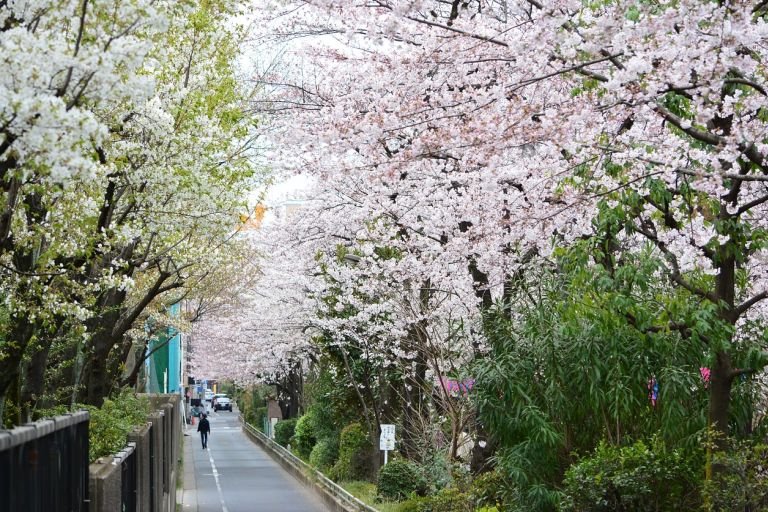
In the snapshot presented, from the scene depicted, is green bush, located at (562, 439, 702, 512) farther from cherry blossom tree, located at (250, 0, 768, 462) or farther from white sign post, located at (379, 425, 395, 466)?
white sign post, located at (379, 425, 395, 466)

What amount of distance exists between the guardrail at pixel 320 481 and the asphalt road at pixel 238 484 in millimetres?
337

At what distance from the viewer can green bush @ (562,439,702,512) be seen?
34.8 ft

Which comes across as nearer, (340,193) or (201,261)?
(201,261)

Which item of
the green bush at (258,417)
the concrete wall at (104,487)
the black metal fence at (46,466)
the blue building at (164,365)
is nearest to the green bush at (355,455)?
the blue building at (164,365)

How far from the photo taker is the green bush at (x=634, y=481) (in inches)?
418

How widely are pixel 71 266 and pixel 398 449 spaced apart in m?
14.2

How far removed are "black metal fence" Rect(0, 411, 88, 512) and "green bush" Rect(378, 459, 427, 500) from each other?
1476cm

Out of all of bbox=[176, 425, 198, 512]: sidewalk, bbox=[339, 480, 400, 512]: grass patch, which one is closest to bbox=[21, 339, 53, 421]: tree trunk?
bbox=[339, 480, 400, 512]: grass patch

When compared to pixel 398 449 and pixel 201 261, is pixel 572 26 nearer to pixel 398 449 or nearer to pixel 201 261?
pixel 201 261

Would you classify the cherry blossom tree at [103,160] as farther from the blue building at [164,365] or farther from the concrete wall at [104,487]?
the blue building at [164,365]

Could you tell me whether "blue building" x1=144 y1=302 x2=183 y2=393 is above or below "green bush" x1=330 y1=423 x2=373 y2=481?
above

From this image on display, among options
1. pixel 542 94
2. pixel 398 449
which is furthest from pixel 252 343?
pixel 542 94

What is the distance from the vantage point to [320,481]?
29.6 meters

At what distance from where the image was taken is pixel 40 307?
10.2 metres
